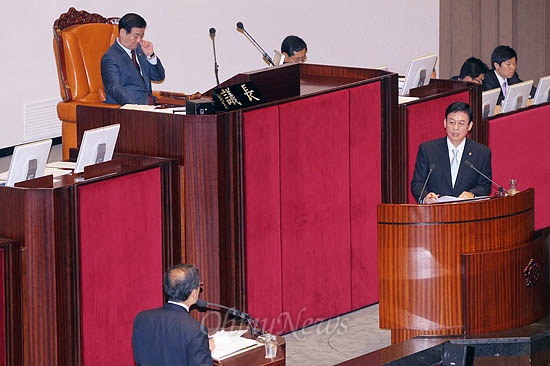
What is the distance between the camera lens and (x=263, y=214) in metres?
5.97

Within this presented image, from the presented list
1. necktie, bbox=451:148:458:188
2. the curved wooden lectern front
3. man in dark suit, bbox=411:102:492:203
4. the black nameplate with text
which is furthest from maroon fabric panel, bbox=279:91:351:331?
the curved wooden lectern front

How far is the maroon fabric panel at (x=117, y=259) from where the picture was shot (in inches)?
209

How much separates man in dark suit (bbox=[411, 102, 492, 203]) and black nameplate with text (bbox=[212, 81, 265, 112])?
0.88m

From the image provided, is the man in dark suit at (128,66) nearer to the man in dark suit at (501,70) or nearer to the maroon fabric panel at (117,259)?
the maroon fabric panel at (117,259)

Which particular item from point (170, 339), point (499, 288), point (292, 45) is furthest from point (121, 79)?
point (170, 339)

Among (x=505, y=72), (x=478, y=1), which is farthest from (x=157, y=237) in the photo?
(x=478, y=1)

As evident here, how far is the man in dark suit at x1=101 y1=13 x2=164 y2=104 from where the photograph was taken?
734 centimetres

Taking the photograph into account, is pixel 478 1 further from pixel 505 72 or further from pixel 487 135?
pixel 487 135

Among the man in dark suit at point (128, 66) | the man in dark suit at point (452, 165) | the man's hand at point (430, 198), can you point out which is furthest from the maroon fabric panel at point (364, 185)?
the man in dark suit at point (128, 66)

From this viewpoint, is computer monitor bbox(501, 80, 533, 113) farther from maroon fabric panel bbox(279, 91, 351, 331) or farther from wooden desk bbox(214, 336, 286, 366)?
wooden desk bbox(214, 336, 286, 366)

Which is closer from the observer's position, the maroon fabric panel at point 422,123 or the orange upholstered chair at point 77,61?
the maroon fabric panel at point 422,123

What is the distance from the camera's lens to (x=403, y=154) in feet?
22.4

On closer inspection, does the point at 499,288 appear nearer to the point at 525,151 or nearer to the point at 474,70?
the point at 525,151

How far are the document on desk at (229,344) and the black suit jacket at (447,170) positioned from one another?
181 centimetres
